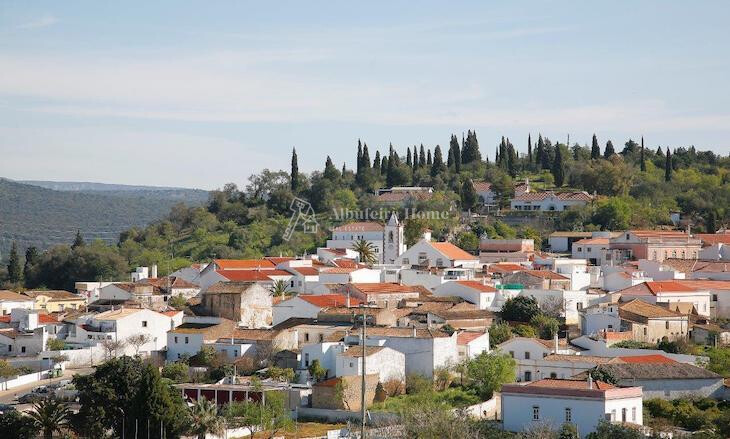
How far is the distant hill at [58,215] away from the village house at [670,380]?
96.6 m

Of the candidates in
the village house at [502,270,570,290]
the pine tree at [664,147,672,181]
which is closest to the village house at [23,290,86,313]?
the village house at [502,270,570,290]

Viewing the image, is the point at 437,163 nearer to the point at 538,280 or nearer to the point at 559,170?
the point at 559,170

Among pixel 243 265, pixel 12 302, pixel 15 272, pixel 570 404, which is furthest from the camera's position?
pixel 15 272

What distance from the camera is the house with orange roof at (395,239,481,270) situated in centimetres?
5872

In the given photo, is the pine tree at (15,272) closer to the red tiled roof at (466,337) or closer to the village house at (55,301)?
the village house at (55,301)

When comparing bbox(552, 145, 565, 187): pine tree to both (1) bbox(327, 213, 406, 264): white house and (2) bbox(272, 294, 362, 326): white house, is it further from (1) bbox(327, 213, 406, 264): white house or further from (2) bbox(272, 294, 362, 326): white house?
(2) bbox(272, 294, 362, 326): white house

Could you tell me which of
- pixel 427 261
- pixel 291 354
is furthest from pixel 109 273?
pixel 291 354

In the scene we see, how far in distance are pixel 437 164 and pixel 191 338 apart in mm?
50096

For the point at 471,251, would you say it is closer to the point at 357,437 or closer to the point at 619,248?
the point at 619,248

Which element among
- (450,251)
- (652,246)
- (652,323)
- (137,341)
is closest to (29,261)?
(450,251)

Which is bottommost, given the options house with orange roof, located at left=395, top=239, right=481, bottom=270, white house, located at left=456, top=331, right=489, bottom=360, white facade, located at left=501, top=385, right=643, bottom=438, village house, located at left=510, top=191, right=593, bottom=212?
white facade, located at left=501, top=385, right=643, bottom=438

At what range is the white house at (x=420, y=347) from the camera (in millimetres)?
38812

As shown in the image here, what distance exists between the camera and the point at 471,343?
40.9 m

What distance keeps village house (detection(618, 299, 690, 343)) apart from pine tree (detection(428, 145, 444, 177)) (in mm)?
44592
